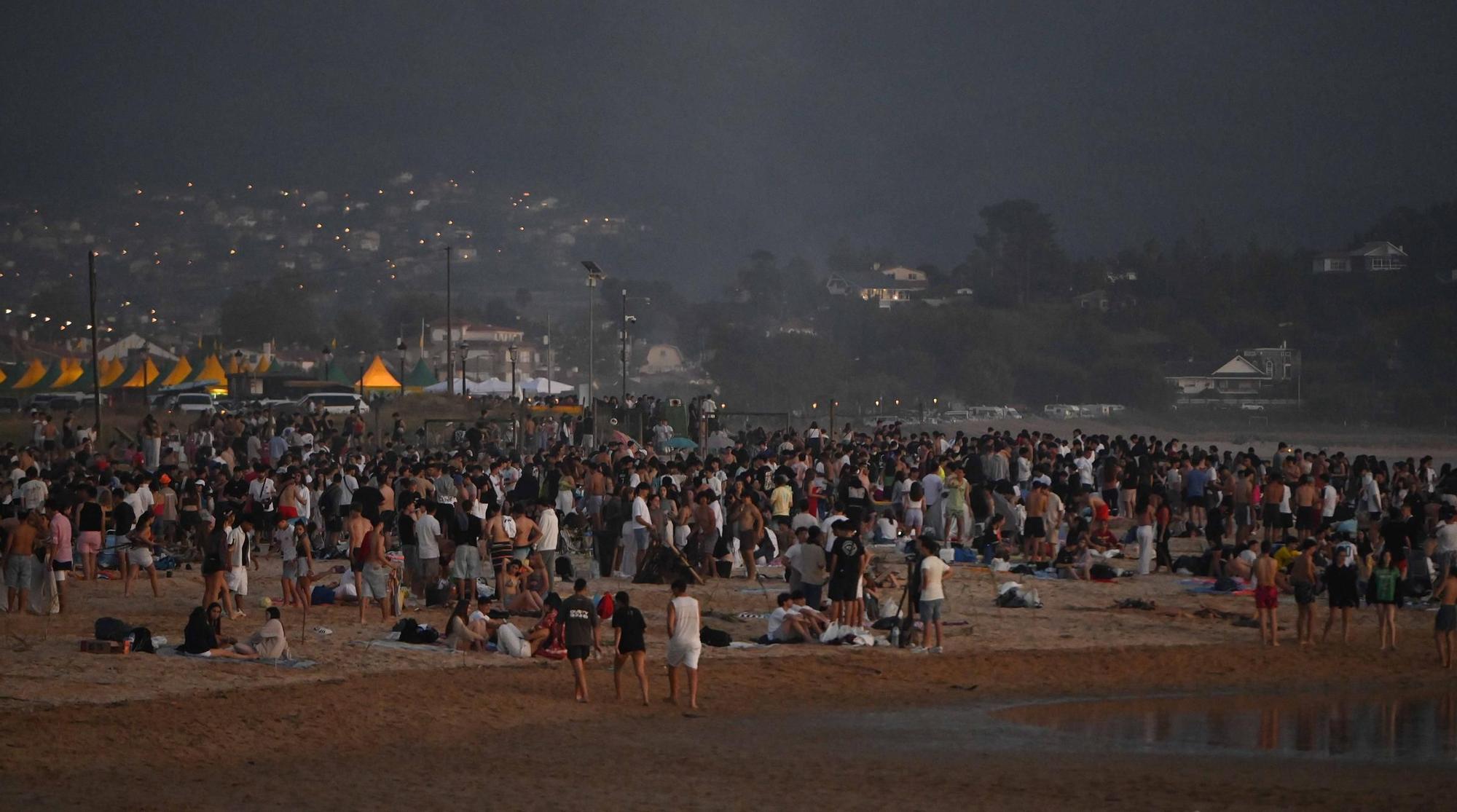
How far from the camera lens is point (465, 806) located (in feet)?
37.7

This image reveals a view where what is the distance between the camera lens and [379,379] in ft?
210

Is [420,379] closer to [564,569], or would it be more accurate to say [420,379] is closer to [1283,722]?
[564,569]

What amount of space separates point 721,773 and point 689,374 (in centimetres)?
14882

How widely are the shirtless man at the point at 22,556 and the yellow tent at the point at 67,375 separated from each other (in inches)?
2057

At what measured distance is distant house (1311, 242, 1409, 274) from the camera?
139 meters

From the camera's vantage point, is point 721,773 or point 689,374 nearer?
point 721,773

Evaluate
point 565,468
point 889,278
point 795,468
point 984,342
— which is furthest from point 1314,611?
point 889,278

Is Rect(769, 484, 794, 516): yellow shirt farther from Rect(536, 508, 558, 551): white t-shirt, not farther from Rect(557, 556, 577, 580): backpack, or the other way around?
Rect(536, 508, 558, 551): white t-shirt

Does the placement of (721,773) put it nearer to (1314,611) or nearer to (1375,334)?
(1314,611)

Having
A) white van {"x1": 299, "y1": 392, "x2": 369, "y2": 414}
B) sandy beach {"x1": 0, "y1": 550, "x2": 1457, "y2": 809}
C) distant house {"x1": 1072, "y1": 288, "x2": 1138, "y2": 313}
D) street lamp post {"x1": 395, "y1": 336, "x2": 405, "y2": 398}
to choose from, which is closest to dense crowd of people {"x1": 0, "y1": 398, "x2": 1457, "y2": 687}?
sandy beach {"x1": 0, "y1": 550, "x2": 1457, "y2": 809}

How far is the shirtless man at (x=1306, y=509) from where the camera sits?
79.8ft

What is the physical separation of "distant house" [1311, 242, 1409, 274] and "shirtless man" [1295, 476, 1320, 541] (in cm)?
12079

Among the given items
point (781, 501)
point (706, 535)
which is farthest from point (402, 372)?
point (706, 535)

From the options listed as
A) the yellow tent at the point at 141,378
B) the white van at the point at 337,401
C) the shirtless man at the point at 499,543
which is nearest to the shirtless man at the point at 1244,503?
the shirtless man at the point at 499,543
